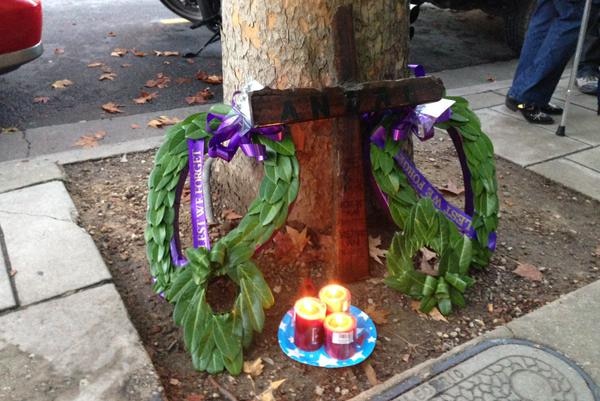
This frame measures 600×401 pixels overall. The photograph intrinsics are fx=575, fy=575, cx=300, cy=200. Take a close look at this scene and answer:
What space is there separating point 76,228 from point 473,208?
1911 millimetres

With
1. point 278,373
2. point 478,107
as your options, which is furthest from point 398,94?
point 478,107

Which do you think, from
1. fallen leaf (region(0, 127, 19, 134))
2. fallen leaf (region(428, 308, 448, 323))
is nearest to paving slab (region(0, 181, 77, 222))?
fallen leaf (region(0, 127, 19, 134))

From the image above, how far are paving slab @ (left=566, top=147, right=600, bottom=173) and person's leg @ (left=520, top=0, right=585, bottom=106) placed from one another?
67 cm

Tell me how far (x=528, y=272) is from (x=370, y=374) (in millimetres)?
1049

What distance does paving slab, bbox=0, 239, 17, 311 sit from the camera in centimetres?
232

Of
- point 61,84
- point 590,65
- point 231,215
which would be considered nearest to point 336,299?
point 231,215

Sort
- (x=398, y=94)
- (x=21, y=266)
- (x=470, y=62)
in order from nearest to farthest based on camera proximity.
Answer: (x=398, y=94) → (x=21, y=266) → (x=470, y=62)

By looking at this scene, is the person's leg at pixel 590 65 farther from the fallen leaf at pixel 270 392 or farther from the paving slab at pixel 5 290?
the paving slab at pixel 5 290

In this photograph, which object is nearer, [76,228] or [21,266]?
[21,266]

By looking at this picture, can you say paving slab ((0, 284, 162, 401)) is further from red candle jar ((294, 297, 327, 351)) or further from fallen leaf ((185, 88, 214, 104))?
fallen leaf ((185, 88, 214, 104))

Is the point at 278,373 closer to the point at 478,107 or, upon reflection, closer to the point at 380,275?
the point at 380,275

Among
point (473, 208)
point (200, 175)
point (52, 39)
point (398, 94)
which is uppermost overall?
point (398, 94)

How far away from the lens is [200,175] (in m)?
2.35

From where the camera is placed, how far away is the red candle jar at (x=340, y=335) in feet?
6.81
